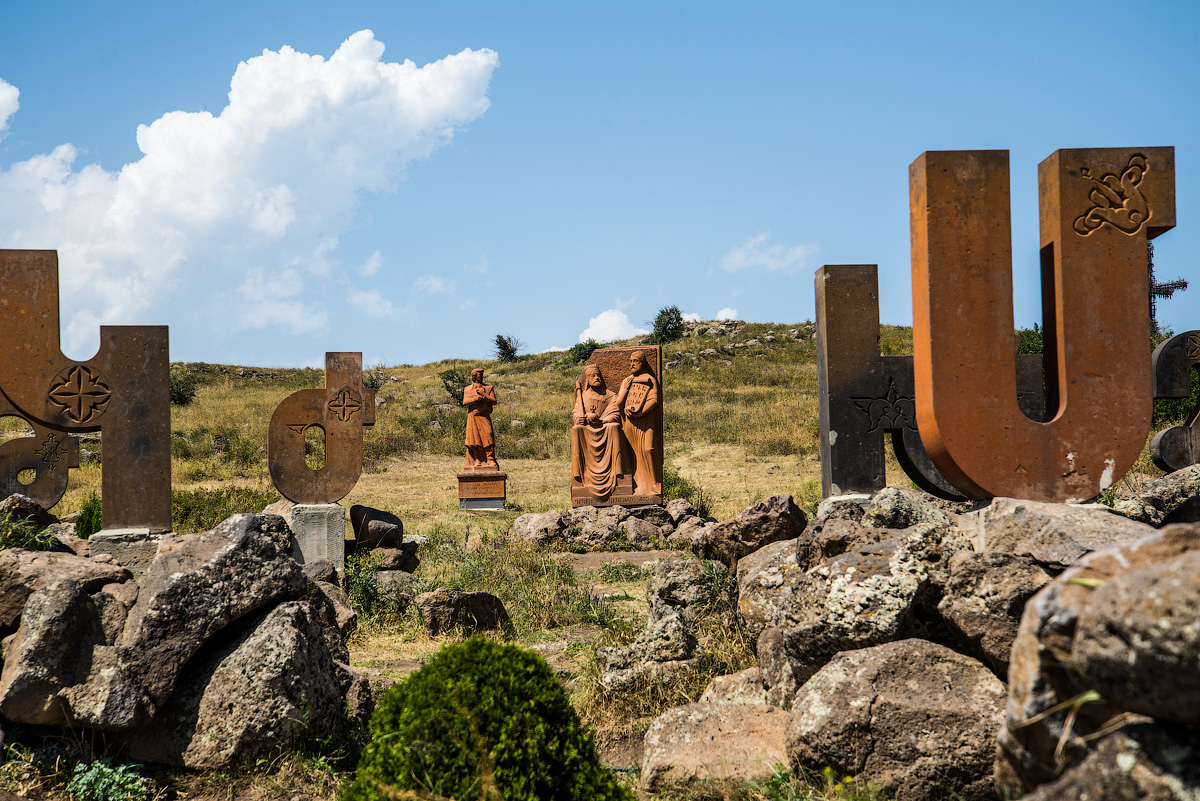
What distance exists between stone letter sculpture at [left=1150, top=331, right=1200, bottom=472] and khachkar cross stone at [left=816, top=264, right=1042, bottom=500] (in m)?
3.83

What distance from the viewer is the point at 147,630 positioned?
3.56m

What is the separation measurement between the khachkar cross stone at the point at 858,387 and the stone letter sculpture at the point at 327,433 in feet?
17.3

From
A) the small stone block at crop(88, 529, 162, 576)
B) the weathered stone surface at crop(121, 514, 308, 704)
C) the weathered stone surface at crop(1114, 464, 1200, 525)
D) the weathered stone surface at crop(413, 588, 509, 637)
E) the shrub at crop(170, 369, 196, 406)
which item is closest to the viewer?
the weathered stone surface at crop(121, 514, 308, 704)

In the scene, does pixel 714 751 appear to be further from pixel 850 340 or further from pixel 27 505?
pixel 27 505

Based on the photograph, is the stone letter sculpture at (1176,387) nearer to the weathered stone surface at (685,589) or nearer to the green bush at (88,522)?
the weathered stone surface at (685,589)

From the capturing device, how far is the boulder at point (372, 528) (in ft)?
30.5

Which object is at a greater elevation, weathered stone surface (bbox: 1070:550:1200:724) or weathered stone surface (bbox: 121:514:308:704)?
weathered stone surface (bbox: 1070:550:1200:724)

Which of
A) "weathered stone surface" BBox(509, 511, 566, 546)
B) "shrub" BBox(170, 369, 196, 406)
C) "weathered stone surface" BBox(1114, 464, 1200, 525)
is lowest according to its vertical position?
"weathered stone surface" BBox(509, 511, 566, 546)

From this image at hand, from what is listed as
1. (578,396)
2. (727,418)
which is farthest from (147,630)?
(727,418)

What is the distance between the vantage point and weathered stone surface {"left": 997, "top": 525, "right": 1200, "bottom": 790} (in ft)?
5.65

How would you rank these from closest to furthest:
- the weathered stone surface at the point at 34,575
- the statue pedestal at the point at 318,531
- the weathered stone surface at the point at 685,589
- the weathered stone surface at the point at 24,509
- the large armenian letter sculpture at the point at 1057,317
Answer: the weathered stone surface at the point at 34,575 < the large armenian letter sculpture at the point at 1057,317 < the weathered stone surface at the point at 685,589 < the weathered stone surface at the point at 24,509 < the statue pedestal at the point at 318,531

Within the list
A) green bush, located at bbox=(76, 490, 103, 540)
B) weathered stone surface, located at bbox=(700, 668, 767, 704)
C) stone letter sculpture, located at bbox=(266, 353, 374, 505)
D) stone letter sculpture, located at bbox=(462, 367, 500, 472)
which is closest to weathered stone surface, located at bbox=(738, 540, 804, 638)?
weathered stone surface, located at bbox=(700, 668, 767, 704)

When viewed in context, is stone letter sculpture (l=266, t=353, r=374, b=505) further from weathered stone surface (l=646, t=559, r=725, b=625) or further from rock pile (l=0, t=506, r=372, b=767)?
rock pile (l=0, t=506, r=372, b=767)

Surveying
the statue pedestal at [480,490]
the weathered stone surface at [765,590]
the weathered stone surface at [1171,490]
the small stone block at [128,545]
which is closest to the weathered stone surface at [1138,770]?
the weathered stone surface at [765,590]
